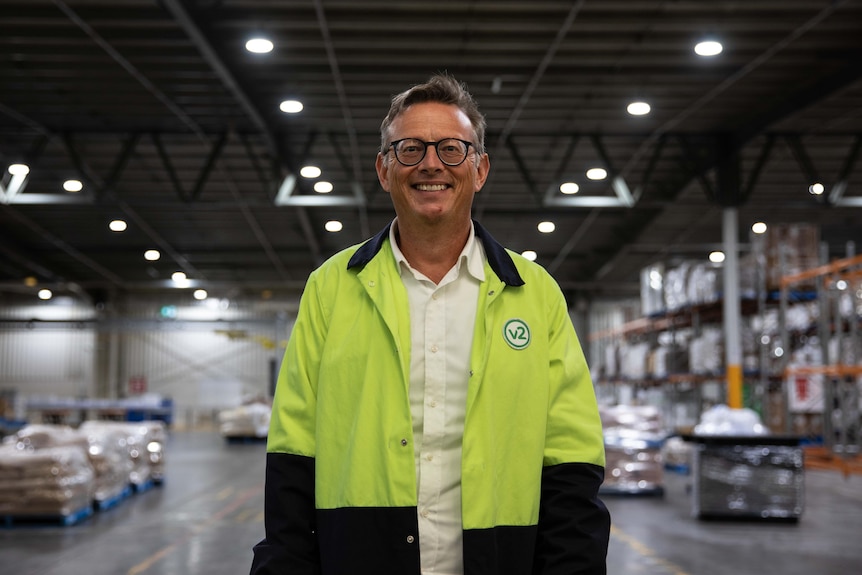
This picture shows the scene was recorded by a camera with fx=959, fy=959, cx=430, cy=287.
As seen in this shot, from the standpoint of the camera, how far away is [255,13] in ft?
35.9

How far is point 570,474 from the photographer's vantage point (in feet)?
6.72

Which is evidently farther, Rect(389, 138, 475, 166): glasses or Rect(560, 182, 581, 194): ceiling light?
Rect(560, 182, 581, 194): ceiling light

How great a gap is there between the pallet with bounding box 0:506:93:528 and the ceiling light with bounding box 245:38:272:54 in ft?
18.6

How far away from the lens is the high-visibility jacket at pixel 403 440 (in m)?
1.93

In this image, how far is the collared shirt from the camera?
1.96 meters

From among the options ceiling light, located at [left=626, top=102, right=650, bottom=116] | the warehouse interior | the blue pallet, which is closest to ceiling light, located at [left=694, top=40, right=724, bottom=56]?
the warehouse interior

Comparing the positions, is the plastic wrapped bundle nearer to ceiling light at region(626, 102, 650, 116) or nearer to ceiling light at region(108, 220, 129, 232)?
ceiling light at region(626, 102, 650, 116)

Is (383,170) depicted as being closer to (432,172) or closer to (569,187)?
(432,172)

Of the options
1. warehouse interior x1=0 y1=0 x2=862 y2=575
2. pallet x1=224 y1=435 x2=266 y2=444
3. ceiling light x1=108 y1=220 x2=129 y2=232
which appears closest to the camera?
warehouse interior x1=0 y1=0 x2=862 y2=575

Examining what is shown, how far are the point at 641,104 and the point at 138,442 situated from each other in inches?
338

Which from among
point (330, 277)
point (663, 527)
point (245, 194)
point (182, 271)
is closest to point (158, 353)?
point (182, 271)

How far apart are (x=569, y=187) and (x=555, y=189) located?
215 centimetres

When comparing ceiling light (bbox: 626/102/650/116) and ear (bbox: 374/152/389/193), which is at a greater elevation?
ceiling light (bbox: 626/102/650/116)

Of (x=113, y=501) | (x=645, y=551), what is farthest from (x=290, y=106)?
(x=645, y=551)
